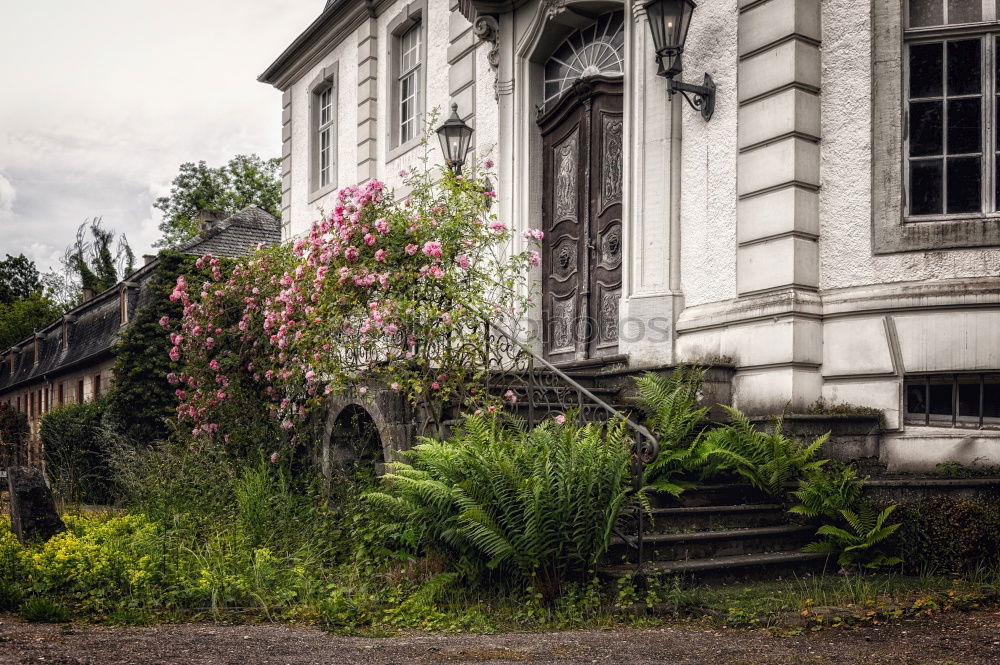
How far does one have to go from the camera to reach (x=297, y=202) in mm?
17500

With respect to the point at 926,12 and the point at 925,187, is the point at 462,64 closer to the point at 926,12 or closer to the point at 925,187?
the point at 926,12

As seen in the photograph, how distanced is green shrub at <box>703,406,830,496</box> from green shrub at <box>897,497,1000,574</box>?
0.76 metres

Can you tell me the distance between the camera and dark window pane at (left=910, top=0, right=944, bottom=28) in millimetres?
8133

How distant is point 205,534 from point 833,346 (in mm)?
5379

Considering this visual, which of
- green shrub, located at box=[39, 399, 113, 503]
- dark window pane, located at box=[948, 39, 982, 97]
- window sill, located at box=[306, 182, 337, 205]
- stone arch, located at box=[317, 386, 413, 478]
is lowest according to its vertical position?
green shrub, located at box=[39, 399, 113, 503]

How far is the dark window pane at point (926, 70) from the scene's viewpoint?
8.14m

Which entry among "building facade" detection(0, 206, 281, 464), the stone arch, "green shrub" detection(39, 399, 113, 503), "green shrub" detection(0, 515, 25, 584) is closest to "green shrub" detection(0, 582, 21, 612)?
"green shrub" detection(0, 515, 25, 584)

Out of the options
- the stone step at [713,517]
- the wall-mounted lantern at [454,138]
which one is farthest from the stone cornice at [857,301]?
the wall-mounted lantern at [454,138]

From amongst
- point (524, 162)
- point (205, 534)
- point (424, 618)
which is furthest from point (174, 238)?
point (424, 618)

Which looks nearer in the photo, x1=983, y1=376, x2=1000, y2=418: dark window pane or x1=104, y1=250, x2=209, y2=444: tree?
x1=983, y1=376, x2=1000, y2=418: dark window pane

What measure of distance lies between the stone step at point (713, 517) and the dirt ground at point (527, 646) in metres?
1.30

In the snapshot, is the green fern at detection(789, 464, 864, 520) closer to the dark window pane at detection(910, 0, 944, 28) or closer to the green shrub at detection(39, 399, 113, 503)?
the dark window pane at detection(910, 0, 944, 28)

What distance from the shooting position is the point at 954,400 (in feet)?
25.4

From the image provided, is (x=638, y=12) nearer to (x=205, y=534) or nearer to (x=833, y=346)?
(x=833, y=346)
